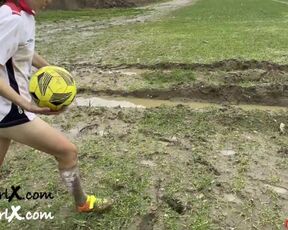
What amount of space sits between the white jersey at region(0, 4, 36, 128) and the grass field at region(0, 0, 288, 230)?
3.60 feet

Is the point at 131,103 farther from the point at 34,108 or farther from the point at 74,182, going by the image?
the point at 34,108

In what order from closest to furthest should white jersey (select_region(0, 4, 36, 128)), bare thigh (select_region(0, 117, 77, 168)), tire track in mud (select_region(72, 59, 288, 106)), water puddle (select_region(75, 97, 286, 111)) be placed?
1. white jersey (select_region(0, 4, 36, 128))
2. bare thigh (select_region(0, 117, 77, 168))
3. water puddle (select_region(75, 97, 286, 111))
4. tire track in mud (select_region(72, 59, 288, 106))

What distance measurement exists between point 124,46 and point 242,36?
291cm

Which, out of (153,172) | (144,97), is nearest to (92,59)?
(144,97)

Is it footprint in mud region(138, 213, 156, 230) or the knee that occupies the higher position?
the knee

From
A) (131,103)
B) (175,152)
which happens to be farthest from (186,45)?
(175,152)

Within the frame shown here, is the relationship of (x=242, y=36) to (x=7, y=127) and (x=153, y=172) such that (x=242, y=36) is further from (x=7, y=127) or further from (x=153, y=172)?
(x=7, y=127)

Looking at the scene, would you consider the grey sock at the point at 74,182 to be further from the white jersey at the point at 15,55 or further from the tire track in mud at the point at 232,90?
the tire track in mud at the point at 232,90

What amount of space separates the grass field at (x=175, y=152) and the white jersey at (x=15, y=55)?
1096 mm

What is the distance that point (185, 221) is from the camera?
163 inches

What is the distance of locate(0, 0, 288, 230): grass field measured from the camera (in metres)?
4.24

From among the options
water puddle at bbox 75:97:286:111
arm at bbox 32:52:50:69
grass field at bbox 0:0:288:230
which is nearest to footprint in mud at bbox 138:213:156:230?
grass field at bbox 0:0:288:230

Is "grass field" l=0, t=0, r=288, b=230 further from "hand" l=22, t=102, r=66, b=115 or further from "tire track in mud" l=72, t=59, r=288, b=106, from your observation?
"hand" l=22, t=102, r=66, b=115

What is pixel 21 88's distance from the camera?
3.51 m
